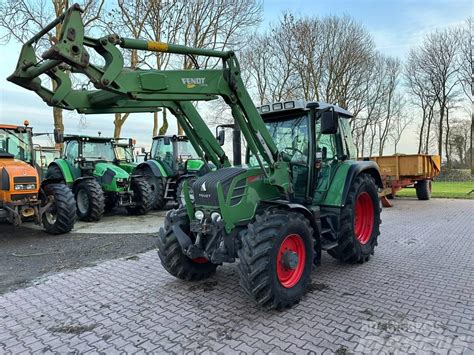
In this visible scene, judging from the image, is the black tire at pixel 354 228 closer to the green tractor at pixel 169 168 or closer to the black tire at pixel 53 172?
the green tractor at pixel 169 168

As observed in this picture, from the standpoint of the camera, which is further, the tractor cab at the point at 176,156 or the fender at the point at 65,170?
the tractor cab at the point at 176,156

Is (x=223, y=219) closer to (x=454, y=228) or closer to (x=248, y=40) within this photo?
(x=454, y=228)

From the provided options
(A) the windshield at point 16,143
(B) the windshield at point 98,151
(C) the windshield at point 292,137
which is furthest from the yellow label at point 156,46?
(B) the windshield at point 98,151

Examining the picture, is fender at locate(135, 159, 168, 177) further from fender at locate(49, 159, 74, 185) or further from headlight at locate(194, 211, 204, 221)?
headlight at locate(194, 211, 204, 221)

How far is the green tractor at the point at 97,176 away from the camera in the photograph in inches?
393

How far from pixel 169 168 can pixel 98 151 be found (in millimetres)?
2161

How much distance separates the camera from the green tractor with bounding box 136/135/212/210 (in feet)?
37.4

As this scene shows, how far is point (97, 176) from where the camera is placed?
1059 cm

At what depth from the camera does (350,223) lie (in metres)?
5.07

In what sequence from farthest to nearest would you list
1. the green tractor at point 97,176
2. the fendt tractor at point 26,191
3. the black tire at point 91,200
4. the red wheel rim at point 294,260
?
1. the green tractor at point 97,176
2. the black tire at point 91,200
3. the fendt tractor at point 26,191
4. the red wheel rim at point 294,260

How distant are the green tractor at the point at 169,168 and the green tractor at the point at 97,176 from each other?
0.60 meters

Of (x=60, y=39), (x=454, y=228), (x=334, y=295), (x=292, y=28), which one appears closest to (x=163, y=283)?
(x=334, y=295)

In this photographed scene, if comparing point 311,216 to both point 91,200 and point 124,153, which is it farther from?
point 124,153

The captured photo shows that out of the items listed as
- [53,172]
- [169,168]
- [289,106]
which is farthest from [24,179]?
[289,106]
